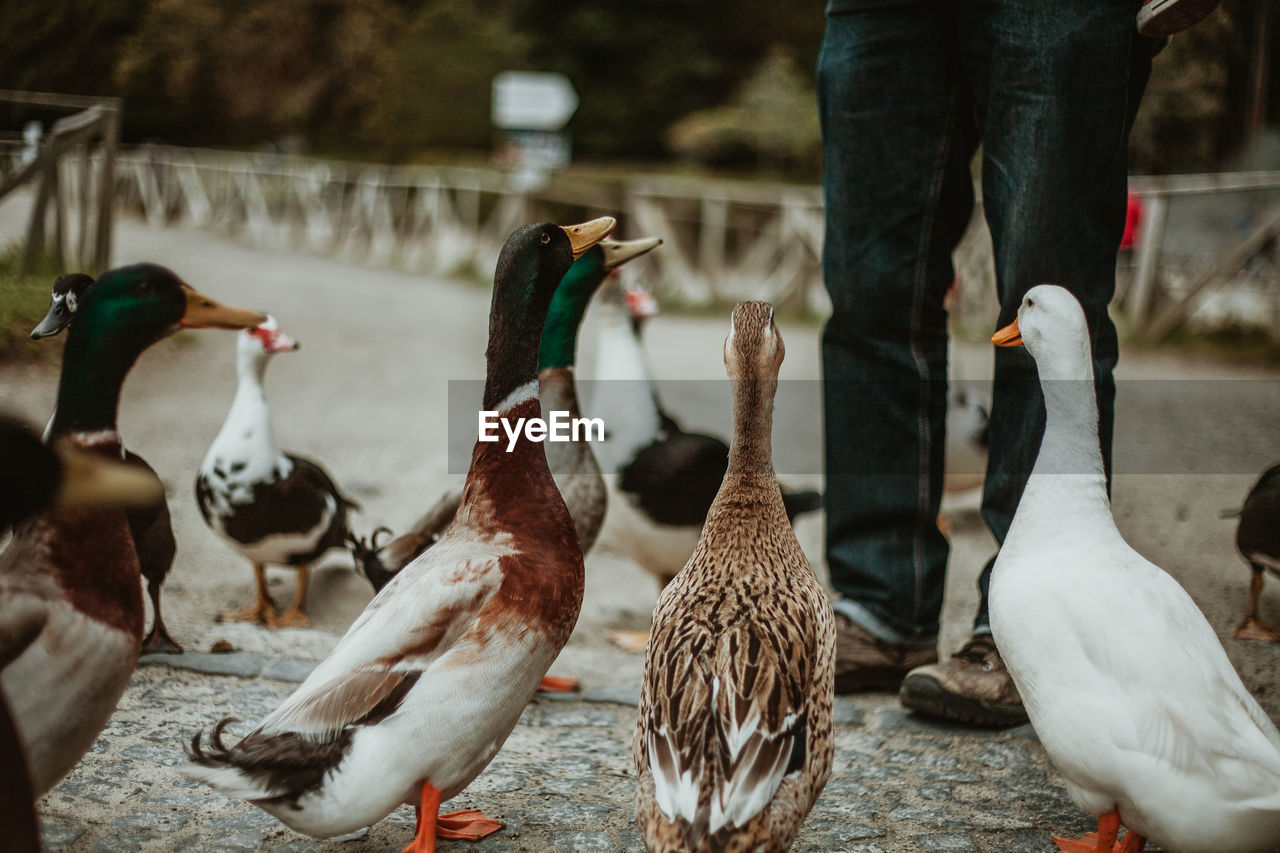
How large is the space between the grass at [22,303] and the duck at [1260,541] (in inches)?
127

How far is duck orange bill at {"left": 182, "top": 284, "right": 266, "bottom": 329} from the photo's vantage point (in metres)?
1.89

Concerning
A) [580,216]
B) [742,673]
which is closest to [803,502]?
[742,673]

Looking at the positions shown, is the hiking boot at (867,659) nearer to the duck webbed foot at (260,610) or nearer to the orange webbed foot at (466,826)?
the orange webbed foot at (466,826)

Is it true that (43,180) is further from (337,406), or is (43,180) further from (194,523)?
(337,406)

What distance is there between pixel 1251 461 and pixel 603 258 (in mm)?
4169

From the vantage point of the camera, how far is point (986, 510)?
104 inches

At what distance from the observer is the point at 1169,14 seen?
227 cm

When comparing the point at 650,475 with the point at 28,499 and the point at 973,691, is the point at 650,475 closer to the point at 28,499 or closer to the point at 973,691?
the point at 973,691

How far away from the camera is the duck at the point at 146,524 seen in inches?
78.5

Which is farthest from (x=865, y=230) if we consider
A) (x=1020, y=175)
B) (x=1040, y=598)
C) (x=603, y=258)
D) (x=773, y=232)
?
(x=773, y=232)

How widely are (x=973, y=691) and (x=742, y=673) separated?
1104 mm

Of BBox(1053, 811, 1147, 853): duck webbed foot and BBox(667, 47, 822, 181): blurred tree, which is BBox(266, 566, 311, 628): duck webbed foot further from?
BBox(667, 47, 822, 181): blurred tree

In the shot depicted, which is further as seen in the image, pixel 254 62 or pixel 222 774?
pixel 254 62

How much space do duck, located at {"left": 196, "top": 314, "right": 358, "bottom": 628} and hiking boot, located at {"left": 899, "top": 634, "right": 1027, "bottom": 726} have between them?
1.74 metres
